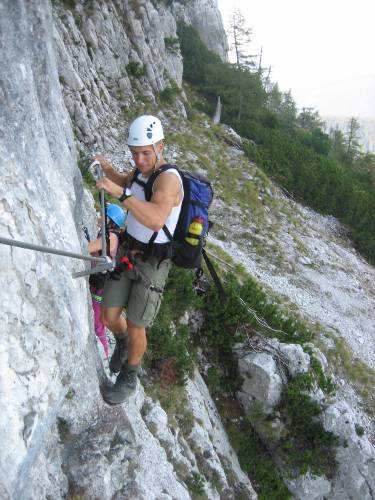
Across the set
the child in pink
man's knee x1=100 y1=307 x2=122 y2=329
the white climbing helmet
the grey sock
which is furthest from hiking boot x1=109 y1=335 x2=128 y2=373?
the white climbing helmet

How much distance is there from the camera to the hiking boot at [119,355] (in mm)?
5895

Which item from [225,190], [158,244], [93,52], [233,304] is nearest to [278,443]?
[233,304]

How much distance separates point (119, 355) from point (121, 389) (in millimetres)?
515

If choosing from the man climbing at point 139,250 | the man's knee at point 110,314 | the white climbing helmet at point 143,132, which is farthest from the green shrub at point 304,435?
the white climbing helmet at point 143,132

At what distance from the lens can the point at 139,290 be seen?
204 inches

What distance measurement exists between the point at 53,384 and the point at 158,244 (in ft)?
6.29

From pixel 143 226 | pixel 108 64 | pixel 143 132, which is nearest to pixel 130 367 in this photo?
pixel 143 226

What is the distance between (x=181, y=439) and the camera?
25.0 feet

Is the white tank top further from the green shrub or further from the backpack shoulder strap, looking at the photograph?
the green shrub

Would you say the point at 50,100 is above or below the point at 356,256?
above

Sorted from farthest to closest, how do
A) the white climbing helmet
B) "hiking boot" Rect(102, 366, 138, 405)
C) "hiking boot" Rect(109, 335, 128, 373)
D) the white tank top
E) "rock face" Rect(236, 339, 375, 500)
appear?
1. "rock face" Rect(236, 339, 375, 500)
2. "hiking boot" Rect(109, 335, 128, 373)
3. "hiking boot" Rect(102, 366, 138, 405)
4. the white tank top
5. the white climbing helmet

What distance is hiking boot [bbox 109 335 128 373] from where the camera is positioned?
19.3 ft

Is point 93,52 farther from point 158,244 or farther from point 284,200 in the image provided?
point 158,244

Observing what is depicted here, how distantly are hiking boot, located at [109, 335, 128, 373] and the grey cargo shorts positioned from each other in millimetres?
797
